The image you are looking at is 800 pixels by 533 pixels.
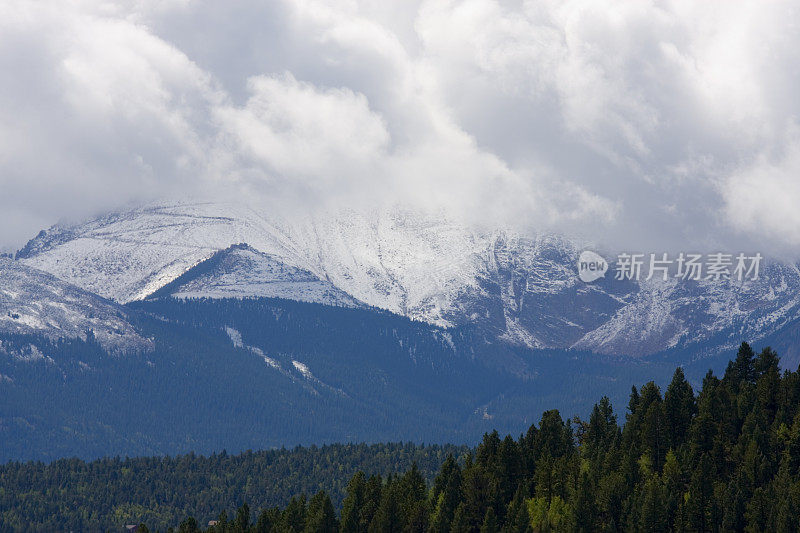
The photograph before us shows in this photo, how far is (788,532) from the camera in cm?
19925
